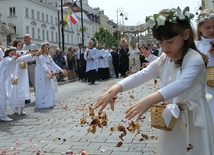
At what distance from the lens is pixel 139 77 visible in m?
2.96

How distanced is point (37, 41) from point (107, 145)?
235 ft

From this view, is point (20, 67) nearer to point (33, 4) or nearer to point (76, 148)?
point (76, 148)

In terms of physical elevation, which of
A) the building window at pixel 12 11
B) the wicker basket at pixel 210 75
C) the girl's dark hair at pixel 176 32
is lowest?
the wicker basket at pixel 210 75

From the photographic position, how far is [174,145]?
110 inches

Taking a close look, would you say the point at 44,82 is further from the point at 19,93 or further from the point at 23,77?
the point at 19,93

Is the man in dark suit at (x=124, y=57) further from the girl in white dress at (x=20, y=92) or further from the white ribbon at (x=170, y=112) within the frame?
the white ribbon at (x=170, y=112)

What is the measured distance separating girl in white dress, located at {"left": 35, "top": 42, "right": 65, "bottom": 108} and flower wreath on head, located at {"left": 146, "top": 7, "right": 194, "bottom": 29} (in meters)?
8.40

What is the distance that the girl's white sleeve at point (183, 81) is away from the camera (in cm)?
250

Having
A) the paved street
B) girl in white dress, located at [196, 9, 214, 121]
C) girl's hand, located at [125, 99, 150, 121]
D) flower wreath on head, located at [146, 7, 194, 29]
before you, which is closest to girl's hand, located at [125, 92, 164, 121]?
girl's hand, located at [125, 99, 150, 121]

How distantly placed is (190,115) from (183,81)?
0.32m

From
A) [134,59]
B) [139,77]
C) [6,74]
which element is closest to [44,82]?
[6,74]

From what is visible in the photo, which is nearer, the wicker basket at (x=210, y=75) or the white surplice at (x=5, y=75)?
the wicker basket at (x=210, y=75)

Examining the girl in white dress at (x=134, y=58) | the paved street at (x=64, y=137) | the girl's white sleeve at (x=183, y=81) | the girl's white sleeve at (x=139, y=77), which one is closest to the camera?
the girl's white sleeve at (x=183, y=81)

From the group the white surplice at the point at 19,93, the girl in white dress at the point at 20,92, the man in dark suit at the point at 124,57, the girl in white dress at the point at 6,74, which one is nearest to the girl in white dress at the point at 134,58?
the man in dark suit at the point at 124,57
